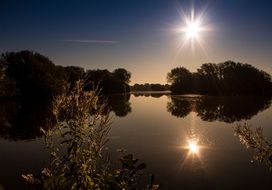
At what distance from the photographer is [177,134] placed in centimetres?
2800

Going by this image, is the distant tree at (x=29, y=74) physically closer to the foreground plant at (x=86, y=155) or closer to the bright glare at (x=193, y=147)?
the bright glare at (x=193, y=147)

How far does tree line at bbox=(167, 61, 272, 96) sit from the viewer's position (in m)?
128

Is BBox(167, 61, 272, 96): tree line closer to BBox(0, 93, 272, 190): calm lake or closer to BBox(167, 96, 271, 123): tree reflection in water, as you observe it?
BBox(167, 96, 271, 123): tree reflection in water

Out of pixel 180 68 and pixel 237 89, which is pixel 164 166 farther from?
pixel 180 68

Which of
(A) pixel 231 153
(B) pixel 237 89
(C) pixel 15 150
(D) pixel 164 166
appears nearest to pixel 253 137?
(D) pixel 164 166

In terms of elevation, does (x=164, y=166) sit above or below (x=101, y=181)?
below

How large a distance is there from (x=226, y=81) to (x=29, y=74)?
248ft

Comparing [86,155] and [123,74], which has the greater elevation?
[123,74]

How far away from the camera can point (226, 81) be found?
433 feet

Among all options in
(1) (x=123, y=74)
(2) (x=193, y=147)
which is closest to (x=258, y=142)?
(2) (x=193, y=147)

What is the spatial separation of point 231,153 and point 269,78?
398 feet

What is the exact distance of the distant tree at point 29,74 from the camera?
303 feet

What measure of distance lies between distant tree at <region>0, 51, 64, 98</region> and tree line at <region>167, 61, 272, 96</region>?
205 ft

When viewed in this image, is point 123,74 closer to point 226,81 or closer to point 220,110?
point 226,81
